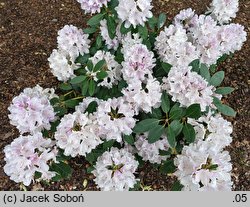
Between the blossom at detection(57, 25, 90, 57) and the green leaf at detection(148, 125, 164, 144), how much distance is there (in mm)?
629

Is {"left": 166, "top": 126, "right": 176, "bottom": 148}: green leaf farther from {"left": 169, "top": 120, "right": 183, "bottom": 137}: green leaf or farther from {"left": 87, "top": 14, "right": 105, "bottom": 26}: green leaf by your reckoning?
{"left": 87, "top": 14, "right": 105, "bottom": 26}: green leaf

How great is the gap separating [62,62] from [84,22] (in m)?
1.15

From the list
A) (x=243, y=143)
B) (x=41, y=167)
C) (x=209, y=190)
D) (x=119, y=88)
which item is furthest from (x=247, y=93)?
(x=41, y=167)

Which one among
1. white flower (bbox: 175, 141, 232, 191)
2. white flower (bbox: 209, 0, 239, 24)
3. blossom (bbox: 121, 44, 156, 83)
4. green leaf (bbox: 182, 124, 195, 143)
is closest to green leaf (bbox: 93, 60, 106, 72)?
blossom (bbox: 121, 44, 156, 83)

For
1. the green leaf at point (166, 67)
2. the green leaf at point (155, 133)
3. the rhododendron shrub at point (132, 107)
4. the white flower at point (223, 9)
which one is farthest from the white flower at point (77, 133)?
the white flower at point (223, 9)

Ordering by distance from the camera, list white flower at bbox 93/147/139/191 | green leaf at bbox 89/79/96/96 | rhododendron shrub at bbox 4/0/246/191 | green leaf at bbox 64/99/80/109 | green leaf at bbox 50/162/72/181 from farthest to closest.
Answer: green leaf at bbox 64/99/80/109, green leaf at bbox 89/79/96/96, green leaf at bbox 50/162/72/181, white flower at bbox 93/147/139/191, rhododendron shrub at bbox 4/0/246/191

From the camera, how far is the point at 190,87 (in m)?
1.82

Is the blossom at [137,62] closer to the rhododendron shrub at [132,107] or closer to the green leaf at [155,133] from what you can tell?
the rhododendron shrub at [132,107]

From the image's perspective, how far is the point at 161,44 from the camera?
84.6 inches

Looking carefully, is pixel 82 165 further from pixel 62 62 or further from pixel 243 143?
pixel 243 143

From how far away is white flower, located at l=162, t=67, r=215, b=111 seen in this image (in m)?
1.82

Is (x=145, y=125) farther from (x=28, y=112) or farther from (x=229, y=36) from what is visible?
(x=229, y=36)

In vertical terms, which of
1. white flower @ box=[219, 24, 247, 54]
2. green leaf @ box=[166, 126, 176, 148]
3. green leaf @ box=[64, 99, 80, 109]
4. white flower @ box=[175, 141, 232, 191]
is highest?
white flower @ box=[219, 24, 247, 54]

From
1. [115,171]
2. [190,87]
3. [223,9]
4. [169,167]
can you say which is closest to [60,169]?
[115,171]
